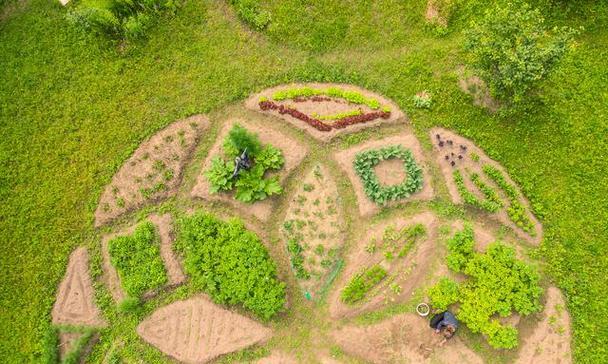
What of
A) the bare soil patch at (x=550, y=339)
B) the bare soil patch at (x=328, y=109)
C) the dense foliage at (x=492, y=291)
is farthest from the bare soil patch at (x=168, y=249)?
the bare soil patch at (x=550, y=339)

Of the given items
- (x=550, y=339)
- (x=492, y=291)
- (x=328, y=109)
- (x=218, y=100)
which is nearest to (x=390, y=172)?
(x=328, y=109)

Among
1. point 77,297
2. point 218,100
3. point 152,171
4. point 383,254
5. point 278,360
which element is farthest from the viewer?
point 218,100

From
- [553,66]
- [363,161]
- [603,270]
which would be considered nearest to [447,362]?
[603,270]

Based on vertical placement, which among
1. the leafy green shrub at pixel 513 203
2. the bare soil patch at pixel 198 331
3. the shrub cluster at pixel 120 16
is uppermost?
the shrub cluster at pixel 120 16

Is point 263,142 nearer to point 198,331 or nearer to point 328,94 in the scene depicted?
point 328,94

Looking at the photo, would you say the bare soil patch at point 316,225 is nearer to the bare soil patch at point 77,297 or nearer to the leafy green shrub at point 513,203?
the leafy green shrub at point 513,203

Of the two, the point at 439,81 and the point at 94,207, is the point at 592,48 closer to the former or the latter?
the point at 439,81

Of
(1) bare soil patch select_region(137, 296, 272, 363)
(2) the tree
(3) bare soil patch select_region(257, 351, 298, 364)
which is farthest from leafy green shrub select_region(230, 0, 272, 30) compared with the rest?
(3) bare soil patch select_region(257, 351, 298, 364)
